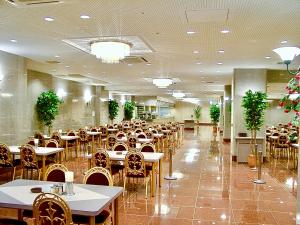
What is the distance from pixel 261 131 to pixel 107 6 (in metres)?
8.32

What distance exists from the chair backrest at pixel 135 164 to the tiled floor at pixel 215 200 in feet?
1.61

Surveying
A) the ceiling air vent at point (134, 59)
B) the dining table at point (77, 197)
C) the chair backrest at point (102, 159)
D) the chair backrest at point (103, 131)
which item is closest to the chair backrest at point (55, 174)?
the dining table at point (77, 197)

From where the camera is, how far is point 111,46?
6078 millimetres

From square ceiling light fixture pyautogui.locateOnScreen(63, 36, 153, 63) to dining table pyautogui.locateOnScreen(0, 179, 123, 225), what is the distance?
9.33ft

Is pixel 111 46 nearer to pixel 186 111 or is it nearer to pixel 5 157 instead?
pixel 5 157

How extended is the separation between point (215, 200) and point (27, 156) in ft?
13.7

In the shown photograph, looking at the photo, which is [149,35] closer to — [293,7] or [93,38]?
[93,38]

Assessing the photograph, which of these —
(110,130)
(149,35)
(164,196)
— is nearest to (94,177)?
(164,196)

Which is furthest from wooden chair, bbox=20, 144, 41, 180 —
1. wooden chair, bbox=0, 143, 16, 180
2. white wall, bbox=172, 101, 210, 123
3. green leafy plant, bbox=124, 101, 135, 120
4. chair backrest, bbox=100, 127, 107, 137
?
white wall, bbox=172, 101, 210, 123

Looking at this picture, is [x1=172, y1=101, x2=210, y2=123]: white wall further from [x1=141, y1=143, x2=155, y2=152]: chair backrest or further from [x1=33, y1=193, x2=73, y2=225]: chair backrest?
[x1=33, y1=193, x2=73, y2=225]: chair backrest

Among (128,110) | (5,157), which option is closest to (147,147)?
(5,157)

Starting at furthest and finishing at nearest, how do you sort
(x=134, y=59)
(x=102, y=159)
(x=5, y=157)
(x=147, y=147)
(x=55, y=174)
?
(x=134, y=59)
(x=147, y=147)
(x=5, y=157)
(x=102, y=159)
(x=55, y=174)

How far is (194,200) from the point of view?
605 centimetres

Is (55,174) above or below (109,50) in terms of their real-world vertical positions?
below
